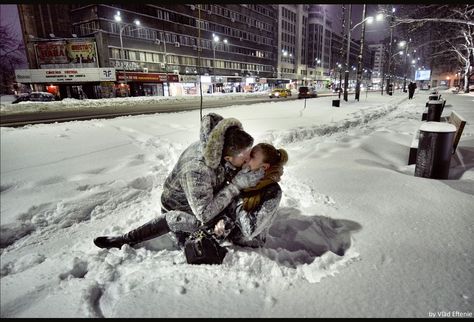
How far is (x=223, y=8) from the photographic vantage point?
57.5m

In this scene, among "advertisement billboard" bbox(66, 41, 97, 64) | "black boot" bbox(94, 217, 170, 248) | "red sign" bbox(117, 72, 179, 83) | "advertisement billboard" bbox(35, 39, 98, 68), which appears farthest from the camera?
"advertisement billboard" bbox(35, 39, 98, 68)

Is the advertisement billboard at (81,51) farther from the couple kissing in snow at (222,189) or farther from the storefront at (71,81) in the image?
the couple kissing in snow at (222,189)

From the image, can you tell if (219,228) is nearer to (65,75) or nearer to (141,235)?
(141,235)

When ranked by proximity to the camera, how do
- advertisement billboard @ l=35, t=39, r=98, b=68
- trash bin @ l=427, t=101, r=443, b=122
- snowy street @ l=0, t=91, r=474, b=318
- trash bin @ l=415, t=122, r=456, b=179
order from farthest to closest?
advertisement billboard @ l=35, t=39, r=98, b=68, trash bin @ l=427, t=101, r=443, b=122, trash bin @ l=415, t=122, r=456, b=179, snowy street @ l=0, t=91, r=474, b=318

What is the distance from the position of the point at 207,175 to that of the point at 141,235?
1089 mm

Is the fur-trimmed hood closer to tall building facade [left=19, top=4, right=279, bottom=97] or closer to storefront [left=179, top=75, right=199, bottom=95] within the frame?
tall building facade [left=19, top=4, right=279, bottom=97]

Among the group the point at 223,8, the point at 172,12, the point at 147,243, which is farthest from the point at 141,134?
the point at 223,8

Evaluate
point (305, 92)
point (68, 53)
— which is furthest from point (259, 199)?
point (68, 53)

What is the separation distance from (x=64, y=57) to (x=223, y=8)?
3205cm

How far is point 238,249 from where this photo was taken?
2.87m

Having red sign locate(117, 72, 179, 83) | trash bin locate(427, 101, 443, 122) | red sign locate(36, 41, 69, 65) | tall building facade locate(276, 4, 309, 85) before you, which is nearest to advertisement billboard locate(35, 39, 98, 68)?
red sign locate(36, 41, 69, 65)

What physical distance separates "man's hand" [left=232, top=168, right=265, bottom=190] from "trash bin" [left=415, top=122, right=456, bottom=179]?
3.56 metres

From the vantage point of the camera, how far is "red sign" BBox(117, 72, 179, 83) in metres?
38.3

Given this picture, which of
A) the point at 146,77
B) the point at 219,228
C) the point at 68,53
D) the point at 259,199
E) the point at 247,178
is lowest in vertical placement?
the point at 219,228
